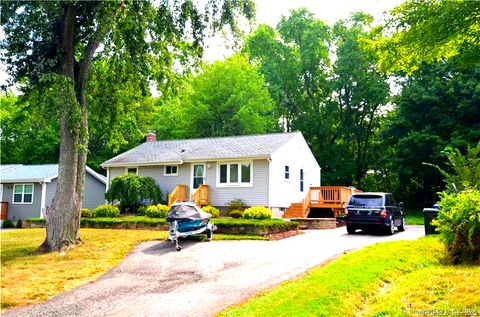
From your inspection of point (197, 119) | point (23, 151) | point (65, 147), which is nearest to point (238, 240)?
point (65, 147)

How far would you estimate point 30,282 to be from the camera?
994 centimetres

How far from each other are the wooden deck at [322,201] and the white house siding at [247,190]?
5.72 feet

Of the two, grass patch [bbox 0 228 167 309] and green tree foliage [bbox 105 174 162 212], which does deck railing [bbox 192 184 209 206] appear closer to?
green tree foliage [bbox 105 174 162 212]

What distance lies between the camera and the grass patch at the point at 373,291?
6512 millimetres

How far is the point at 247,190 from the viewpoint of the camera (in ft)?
78.8

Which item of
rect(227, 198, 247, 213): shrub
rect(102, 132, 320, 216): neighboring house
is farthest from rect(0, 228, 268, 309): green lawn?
rect(102, 132, 320, 216): neighboring house

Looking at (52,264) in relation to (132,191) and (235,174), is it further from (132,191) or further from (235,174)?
(235,174)

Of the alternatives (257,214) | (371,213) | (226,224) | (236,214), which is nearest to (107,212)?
(236,214)

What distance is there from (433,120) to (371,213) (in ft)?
63.6

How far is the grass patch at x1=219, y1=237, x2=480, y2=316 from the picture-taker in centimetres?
651

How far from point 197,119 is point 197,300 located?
32847 millimetres

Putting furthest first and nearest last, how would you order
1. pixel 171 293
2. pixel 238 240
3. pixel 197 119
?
pixel 197 119, pixel 238 240, pixel 171 293

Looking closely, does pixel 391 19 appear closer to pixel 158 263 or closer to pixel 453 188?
pixel 453 188

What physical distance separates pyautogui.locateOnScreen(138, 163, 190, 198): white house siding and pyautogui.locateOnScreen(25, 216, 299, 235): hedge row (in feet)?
18.7
